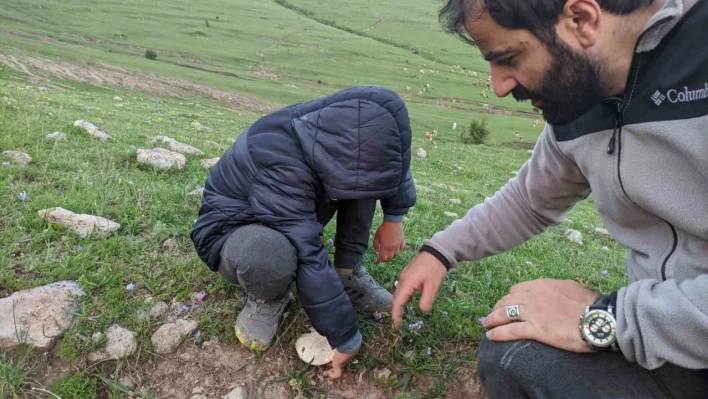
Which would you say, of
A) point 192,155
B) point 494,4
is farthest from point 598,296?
point 192,155

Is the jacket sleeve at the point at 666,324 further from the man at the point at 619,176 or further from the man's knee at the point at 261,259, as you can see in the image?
the man's knee at the point at 261,259

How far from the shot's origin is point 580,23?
1896 mm

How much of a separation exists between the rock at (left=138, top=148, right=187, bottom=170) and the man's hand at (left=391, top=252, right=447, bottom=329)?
343 cm

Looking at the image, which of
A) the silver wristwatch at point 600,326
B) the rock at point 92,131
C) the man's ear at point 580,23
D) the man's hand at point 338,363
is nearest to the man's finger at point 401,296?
the man's hand at point 338,363

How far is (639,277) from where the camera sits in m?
2.06

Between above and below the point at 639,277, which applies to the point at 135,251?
below

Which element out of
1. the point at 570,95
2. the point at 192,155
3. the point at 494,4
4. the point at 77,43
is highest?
the point at 494,4

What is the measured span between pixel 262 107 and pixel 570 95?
27.0 m

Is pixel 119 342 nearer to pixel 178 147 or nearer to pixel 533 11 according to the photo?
pixel 533 11

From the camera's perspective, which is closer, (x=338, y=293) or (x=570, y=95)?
(x=570, y=95)

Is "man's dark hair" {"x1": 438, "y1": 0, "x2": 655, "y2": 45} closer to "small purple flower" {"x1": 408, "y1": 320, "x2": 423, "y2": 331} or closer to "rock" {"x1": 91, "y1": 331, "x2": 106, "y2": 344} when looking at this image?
"small purple flower" {"x1": 408, "y1": 320, "x2": 423, "y2": 331}

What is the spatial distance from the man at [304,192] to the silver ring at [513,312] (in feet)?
2.87

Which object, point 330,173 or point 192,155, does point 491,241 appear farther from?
point 192,155

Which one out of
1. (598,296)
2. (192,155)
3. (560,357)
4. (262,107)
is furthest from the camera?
(262,107)
